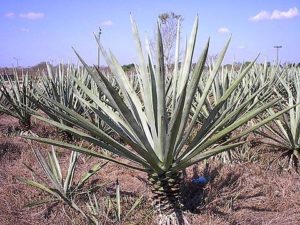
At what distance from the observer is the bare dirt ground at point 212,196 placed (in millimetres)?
3107

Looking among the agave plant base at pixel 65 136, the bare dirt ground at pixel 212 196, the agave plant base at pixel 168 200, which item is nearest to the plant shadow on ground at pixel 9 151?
the bare dirt ground at pixel 212 196

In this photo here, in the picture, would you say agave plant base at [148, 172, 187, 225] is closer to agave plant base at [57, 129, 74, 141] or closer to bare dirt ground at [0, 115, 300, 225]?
bare dirt ground at [0, 115, 300, 225]

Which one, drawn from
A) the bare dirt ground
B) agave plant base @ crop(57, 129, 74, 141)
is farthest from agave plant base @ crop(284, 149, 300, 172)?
agave plant base @ crop(57, 129, 74, 141)

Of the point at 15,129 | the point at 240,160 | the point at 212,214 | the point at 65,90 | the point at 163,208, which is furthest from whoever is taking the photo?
the point at 15,129

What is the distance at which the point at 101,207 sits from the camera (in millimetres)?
3188

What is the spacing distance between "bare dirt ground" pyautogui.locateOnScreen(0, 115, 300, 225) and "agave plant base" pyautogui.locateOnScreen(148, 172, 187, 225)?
6.4 inches

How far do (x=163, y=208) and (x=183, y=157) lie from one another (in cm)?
43

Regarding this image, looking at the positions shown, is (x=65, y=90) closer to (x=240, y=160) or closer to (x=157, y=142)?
(x=240, y=160)

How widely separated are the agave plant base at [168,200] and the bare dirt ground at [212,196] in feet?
0.53

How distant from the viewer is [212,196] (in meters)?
3.46

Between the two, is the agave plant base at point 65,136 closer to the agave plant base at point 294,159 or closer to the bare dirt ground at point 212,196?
the bare dirt ground at point 212,196

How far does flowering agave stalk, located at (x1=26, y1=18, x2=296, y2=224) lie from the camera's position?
2373 mm

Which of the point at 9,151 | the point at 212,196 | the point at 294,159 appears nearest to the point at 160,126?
the point at 212,196

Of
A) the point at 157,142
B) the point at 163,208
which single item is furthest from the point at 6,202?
the point at 157,142
